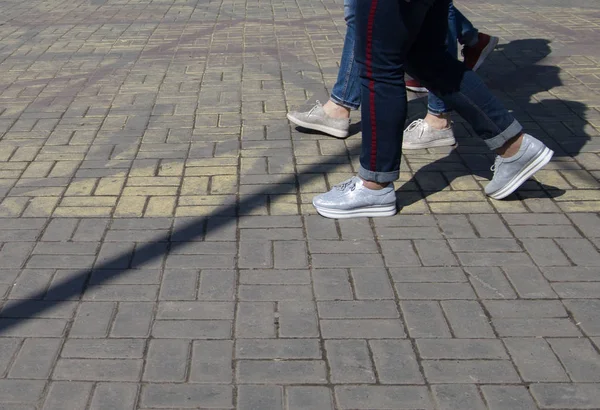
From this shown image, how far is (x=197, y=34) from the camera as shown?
799cm

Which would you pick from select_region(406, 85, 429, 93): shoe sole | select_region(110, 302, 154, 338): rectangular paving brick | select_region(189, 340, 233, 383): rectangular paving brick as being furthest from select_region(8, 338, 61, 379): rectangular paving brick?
select_region(406, 85, 429, 93): shoe sole

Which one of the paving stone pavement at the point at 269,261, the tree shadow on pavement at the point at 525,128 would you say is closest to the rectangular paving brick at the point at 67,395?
the paving stone pavement at the point at 269,261

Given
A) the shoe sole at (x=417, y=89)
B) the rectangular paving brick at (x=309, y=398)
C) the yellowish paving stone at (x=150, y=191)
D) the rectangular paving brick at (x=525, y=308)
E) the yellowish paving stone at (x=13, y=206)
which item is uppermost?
the rectangular paving brick at (x=309, y=398)

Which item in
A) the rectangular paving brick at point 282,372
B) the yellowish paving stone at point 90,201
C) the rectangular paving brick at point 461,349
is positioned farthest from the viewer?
the yellowish paving stone at point 90,201

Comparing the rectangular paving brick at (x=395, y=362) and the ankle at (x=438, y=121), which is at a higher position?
the rectangular paving brick at (x=395, y=362)

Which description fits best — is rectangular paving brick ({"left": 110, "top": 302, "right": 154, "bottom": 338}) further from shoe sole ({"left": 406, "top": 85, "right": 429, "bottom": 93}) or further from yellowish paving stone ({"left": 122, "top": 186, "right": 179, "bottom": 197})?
shoe sole ({"left": 406, "top": 85, "right": 429, "bottom": 93})

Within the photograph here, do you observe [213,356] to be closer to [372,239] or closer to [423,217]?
[372,239]

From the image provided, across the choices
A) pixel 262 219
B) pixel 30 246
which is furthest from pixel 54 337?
pixel 262 219

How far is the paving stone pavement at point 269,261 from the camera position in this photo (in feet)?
8.77

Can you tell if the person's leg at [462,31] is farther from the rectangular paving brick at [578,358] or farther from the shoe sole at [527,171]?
the rectangular paving brick at [578,358]

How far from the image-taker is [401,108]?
3641mm

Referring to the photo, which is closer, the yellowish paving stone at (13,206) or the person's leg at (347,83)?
the yellowish paving stone at (13,206)

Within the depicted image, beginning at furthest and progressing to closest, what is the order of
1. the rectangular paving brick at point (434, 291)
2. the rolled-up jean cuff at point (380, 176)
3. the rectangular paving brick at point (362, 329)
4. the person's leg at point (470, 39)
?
the person's leg at point (470, 39)
the rolled-up jean cuff at point (380, 176)
the rectangular paving brick at point (434, 291)
the rectangular paving brick at point (362, 329)

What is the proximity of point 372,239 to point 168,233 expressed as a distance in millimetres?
898
